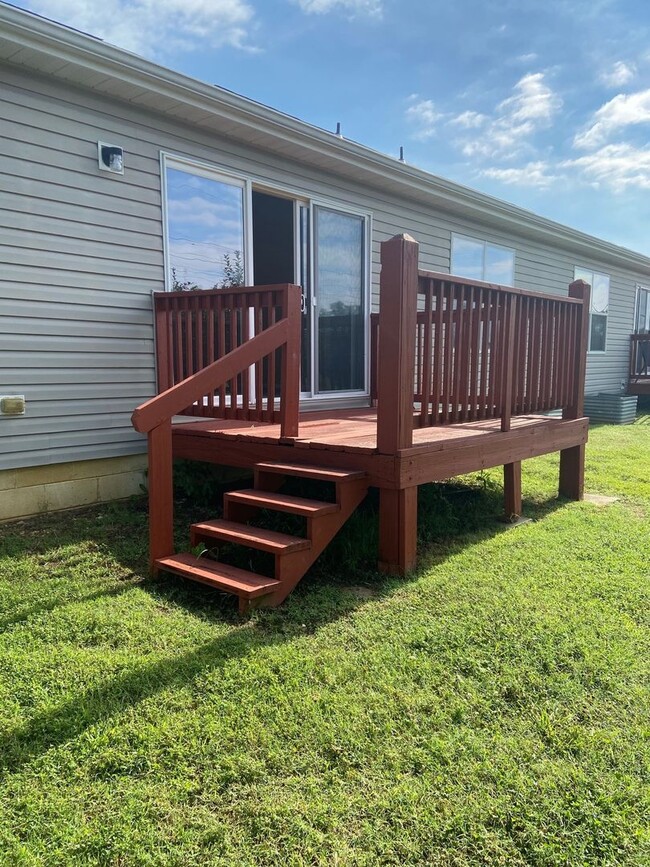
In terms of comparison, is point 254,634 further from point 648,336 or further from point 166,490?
point 648,336

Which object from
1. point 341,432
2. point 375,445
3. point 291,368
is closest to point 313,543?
point 375,445

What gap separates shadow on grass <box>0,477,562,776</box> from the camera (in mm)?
1840

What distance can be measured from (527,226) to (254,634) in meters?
7.56

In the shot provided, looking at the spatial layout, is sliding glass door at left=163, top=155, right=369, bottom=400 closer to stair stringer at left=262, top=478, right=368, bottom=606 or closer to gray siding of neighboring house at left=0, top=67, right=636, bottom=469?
gray siding of neighboring house at left=0, top=67, right=636, bottom=469

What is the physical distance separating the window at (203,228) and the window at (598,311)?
8.28 m

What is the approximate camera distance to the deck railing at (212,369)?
2.89 meters

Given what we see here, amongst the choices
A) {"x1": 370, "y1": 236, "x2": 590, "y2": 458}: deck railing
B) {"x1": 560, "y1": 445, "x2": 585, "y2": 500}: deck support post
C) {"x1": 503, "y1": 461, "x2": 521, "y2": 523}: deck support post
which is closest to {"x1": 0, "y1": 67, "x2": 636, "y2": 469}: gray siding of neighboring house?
{"x1": 370, "y1": 236, "x2": 590, "y2": 458}: deck railing

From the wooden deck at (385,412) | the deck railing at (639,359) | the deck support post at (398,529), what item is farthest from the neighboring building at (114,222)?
the deck railing at (639,359)

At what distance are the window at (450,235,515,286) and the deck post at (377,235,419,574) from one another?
4.81m

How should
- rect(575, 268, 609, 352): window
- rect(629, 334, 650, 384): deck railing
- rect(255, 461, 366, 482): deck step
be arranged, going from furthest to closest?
1. rect(629, 334, 650, 384): deck railing
2. rect(575, 268, 609, 352): window
3. rect(255, 461, 366, 482): deck step

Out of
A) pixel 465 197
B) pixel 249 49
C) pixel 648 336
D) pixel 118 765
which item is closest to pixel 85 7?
pixel 249 49

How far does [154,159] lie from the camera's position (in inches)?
173

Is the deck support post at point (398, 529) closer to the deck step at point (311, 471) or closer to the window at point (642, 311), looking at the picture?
the deck step at point (311, 471)

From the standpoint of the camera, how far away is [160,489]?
2898 mm
